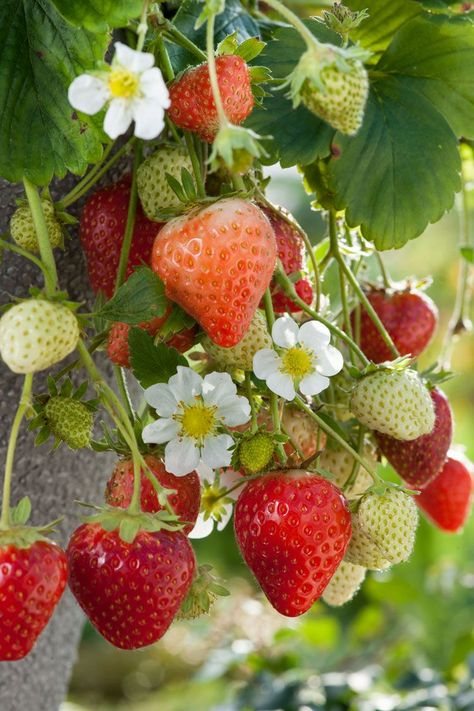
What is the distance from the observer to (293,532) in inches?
24.0

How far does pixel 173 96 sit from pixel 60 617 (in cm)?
52

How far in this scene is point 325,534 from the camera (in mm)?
610

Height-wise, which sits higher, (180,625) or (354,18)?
(354,18)

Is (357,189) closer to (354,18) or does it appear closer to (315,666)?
(354,18)

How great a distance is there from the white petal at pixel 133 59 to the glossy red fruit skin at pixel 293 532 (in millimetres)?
265

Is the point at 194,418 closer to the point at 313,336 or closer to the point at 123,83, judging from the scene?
the point at 313,336

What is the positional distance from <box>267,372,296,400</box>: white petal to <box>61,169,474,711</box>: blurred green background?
0.25 metres

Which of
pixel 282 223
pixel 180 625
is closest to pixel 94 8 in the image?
pixel 282 223

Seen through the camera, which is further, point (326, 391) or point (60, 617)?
point (60, 617)

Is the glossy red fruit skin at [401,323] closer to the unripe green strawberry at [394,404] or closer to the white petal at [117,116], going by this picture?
the unripe green strawberry at [394,404]

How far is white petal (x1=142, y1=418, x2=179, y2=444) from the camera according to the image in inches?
23.9

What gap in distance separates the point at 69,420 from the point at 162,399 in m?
0.06

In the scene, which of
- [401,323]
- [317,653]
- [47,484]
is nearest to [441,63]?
[401,323]

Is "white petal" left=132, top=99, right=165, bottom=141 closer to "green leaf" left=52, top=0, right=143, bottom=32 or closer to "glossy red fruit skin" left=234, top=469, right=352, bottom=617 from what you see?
"green leaf" left=52, top=0, right=143, bottom=32
